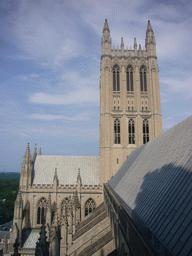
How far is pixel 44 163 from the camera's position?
39.5m

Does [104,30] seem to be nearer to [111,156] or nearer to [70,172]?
[111,156]

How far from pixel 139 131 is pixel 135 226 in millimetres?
28126

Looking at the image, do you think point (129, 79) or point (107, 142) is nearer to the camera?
point (107, 142)

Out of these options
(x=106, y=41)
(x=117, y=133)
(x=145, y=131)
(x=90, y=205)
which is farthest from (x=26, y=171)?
(x=106, y=41)

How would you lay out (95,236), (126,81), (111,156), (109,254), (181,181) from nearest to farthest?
(181,181) → (109,254) → (95,236) → (111,156) → (126,81)

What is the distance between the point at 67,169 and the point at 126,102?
1646 centimetres

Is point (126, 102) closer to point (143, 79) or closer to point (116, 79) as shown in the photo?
point (116, 79)

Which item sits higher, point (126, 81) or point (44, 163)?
point (126, 81)

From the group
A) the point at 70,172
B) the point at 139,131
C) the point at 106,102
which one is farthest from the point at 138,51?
the point at 70,172

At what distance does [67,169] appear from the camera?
3841 centimetres

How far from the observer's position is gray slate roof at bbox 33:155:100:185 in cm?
3675

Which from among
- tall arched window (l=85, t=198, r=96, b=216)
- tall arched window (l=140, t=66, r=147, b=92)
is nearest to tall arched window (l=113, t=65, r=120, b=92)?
tall arched window (l=140, t=66, r=147, b=92)

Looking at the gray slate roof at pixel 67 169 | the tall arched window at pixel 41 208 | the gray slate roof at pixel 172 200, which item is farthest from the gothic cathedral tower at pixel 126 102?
the gray slate roof at pixel 172 200

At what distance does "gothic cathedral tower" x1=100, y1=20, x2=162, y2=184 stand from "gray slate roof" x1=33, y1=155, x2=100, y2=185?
3114 mm
